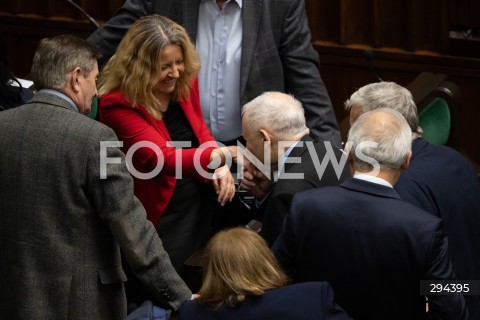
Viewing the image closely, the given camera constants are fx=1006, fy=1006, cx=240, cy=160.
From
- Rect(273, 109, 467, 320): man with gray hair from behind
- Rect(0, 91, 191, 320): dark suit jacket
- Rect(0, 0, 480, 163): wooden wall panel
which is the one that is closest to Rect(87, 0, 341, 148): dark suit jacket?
Rect(0, 91, 191, 320): dark suit jacket

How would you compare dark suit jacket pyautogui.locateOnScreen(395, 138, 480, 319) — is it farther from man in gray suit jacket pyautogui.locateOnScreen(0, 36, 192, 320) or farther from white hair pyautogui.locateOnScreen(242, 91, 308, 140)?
man in gray suit jacket pyautogui.locateOnScreen(0, 36, 192, 320)

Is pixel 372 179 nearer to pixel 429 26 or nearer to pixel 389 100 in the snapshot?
pixel 389 100

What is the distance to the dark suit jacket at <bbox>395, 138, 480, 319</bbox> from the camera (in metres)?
3.19

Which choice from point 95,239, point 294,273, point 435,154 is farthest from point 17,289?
point 435,154

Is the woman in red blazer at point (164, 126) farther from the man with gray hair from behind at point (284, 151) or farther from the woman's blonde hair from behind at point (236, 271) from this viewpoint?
the woman's blonde hair from behind at point (236, 271)

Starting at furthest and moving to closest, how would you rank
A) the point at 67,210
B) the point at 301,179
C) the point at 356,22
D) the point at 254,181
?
the point at 356,22 < the point at 254,181 < the point at 301,179 < the point at 67,210

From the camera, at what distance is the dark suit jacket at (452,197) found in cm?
319

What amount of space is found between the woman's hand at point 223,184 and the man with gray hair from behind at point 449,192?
63 centimetres

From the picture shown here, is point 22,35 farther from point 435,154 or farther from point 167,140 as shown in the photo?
point 435,154

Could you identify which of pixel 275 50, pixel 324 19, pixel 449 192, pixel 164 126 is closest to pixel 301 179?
pixel 449 192

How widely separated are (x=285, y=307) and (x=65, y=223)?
2.72ft

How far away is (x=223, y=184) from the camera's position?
3658 mm

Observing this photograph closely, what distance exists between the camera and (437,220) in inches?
106

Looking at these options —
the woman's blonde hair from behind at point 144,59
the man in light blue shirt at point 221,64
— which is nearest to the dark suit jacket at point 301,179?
the woman's blonde hair from behind at point 144,59
